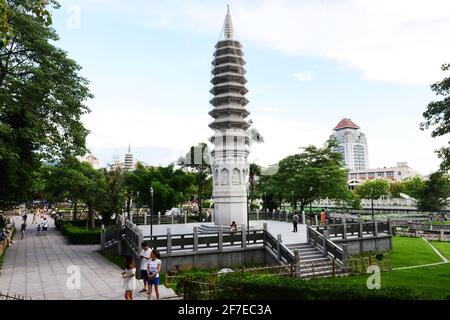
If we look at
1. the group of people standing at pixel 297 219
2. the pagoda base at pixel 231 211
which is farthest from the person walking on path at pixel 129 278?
the group of people standing at pixel 297 219

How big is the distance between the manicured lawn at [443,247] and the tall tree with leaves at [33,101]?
24.7 meters

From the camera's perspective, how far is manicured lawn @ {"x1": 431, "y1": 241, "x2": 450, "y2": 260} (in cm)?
2443

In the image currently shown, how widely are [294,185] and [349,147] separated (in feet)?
531

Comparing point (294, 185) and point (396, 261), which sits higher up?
point (294, 185)

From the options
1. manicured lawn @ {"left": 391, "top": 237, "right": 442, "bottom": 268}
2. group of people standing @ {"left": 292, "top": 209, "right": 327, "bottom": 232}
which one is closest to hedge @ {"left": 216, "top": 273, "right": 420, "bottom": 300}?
manicured lawn @ {"left": 391, "top": 237, "right": 442, "bottom": 268}

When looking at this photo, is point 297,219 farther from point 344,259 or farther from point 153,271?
point 153,271

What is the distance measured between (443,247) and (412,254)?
502 centimetres

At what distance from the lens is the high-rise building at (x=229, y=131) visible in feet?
97.0

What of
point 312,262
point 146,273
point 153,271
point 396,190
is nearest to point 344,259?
point 312,262

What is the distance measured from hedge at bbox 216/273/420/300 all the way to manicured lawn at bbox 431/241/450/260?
54.6 feet

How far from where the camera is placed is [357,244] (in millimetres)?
24234

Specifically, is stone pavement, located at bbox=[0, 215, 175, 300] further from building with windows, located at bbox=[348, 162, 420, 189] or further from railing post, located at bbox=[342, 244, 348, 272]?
building with windows, located at bbox=[348, 162, 420, 189]
